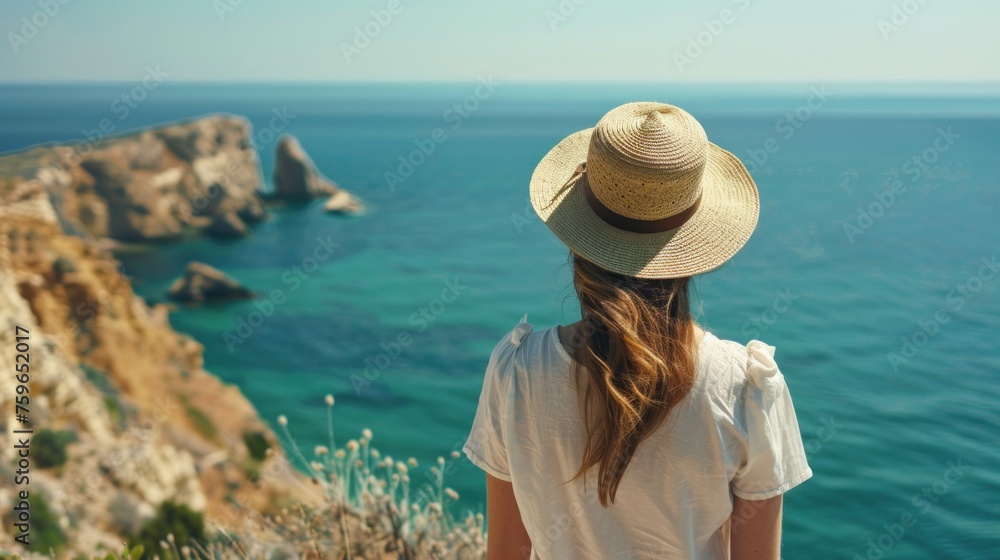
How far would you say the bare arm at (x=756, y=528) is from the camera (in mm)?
1165

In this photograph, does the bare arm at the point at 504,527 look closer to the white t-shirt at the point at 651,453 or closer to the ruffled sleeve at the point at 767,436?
the white t-shirt at the point at 651,453

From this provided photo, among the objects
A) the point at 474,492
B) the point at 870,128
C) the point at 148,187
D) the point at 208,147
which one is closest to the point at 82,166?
the point at 148,187

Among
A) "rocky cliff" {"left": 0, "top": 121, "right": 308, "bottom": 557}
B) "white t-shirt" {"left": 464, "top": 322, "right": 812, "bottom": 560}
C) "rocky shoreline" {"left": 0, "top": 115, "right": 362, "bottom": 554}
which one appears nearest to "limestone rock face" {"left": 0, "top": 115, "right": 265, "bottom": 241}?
"rocky shoreline" {"left": 0, "top": 115, "right": 362, "bottom": 554}

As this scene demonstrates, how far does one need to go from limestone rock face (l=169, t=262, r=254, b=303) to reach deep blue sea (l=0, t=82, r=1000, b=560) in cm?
24

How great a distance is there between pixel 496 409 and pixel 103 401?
4833mm

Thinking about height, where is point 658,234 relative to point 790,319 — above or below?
above

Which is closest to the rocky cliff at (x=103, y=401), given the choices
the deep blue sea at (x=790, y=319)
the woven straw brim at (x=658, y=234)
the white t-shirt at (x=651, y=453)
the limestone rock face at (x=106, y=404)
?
the limestone rock face at (x=106, y=404)

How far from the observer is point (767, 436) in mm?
1088

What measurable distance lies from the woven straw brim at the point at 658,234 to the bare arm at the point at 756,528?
0.38m

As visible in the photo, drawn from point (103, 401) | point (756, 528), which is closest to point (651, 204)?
point (756, 528)

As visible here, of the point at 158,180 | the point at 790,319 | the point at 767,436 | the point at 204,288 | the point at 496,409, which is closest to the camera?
the point at 767,436

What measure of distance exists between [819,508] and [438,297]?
370 inches

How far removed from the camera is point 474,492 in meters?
6.62

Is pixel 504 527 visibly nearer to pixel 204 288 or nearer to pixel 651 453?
pixel 651 453
